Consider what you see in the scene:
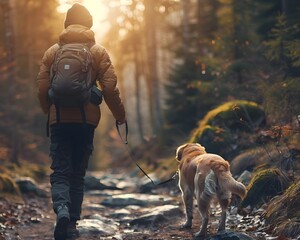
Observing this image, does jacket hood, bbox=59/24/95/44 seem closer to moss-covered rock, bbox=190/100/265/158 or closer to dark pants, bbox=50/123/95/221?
dark pants, bbox=50/123/95/221

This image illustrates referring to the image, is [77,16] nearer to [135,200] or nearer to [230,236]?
[230,236]

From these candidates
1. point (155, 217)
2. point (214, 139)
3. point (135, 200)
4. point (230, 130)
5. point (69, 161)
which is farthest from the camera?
point (230, 130)

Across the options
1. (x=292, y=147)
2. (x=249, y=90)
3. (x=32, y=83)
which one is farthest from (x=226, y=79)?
(x=32, y=83)

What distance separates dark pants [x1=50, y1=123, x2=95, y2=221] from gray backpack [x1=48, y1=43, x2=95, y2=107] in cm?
42

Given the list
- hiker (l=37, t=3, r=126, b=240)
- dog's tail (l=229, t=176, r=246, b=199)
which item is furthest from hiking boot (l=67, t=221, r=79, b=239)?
dog's tail (l=229, t=176, r=246, b=199)

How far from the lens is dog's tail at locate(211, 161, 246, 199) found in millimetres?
5836

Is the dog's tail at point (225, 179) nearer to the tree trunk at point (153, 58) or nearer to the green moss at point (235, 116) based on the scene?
the green moss at point (235, 116)

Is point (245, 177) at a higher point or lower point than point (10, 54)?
lower

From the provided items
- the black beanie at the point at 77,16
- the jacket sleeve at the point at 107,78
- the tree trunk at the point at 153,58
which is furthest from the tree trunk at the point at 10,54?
the jacket sleeve at the point at 107,78

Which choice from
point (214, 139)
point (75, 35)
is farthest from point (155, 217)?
point (214, 139)

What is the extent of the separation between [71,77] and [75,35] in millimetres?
726

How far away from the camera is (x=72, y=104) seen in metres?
6.20

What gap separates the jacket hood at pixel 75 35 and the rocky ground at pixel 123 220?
2.72m

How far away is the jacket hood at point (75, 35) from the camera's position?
6.53 metres
